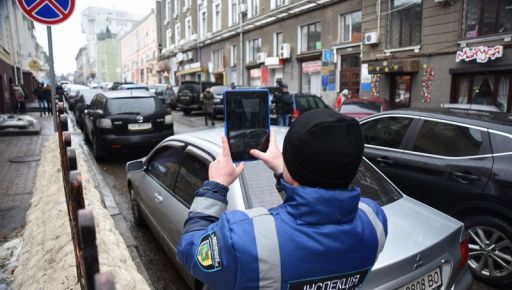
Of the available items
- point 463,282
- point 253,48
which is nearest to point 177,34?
point 253,48

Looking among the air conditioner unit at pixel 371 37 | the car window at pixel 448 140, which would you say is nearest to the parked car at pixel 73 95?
the air conditioner unit at pixel 371 37

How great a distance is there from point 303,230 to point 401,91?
52.3ft

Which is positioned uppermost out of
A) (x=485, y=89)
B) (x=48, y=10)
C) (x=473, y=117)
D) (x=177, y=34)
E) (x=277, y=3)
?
(x=177, y=34)

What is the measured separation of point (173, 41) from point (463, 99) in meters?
36.7

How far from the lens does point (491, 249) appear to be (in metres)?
→ 3.55

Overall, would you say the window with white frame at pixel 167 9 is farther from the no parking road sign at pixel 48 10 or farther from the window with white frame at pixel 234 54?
the no parking road sign at pixel 48 10

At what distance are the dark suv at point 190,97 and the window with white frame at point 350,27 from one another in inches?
309

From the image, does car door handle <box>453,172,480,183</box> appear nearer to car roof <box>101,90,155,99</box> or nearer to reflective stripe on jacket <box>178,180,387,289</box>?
reflective stripe on jacket <box>178,180,387,289</box>

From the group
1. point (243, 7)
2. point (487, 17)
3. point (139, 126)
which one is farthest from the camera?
point (243, 7)

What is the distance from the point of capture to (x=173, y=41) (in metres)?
44.5

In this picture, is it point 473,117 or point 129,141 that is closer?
point 473,117

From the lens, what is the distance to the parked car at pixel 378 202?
217 cm

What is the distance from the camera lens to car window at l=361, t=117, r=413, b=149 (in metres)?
4.59

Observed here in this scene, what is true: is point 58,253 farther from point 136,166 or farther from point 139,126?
point 139,126
